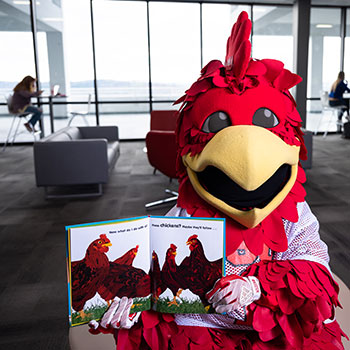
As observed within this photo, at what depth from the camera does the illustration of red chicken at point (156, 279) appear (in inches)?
36.8

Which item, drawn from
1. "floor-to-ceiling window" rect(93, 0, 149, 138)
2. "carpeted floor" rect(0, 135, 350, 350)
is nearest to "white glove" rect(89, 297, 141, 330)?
"carpeted floor" rect(0, 135, 350, 350)

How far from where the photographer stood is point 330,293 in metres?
0.95

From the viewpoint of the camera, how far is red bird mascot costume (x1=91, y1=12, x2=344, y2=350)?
0.92 meters

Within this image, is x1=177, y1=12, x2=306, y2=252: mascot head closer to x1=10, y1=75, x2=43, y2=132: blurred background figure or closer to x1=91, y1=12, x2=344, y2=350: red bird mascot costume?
x1=91, y1=12, x2=344, y2=350: red bird mascot costume

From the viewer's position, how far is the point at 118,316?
89cm

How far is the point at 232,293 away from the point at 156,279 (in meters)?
0.19

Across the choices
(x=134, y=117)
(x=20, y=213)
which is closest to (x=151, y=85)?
(x=134, y=117)

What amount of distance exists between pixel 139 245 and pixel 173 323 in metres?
0.28

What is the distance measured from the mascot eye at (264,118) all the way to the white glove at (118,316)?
56 centimetres

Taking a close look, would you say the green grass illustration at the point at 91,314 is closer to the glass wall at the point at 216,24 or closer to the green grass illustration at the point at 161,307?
the green grass illustration at the point at 161,307

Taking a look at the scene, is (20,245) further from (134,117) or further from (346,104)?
(346,104)

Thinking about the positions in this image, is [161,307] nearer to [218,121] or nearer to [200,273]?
[200,273]

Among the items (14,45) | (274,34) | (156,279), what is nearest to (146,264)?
(156,279)

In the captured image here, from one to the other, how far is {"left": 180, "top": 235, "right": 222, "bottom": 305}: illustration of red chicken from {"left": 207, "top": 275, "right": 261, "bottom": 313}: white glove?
17mm
